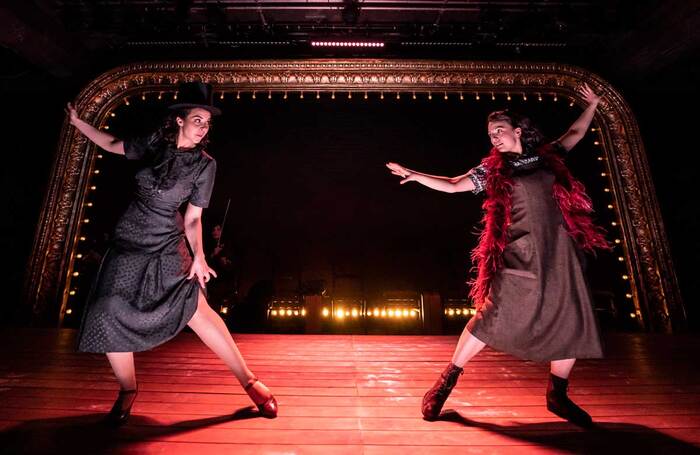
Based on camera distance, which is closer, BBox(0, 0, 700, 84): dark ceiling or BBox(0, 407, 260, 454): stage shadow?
BBox(0, 407, 260, 454): stage shadow

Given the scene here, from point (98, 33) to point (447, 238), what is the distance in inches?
207

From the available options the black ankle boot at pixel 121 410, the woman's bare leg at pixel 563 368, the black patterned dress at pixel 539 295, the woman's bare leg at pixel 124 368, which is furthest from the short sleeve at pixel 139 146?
the woman's bare leg at pixel 563 368

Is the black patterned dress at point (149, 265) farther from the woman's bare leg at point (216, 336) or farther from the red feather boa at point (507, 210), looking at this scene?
the red feather boa at point (507, 210)

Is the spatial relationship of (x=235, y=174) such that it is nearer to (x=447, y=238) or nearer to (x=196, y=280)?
(x=447, y=238)

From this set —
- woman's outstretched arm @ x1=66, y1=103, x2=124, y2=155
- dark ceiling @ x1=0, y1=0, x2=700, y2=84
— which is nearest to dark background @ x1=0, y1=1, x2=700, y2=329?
dark ceiling @ x1=0, y1=0, x2=700, y2=84

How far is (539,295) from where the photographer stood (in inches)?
48.6

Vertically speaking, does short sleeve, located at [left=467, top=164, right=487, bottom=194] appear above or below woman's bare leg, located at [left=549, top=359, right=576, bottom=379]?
above

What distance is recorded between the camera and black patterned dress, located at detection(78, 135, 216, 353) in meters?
1.15

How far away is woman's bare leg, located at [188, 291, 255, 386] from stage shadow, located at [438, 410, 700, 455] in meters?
0.86

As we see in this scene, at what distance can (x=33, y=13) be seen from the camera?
10.8 feet

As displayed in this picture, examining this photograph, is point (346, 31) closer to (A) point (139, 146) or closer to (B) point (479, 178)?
(B) point (479, 178)

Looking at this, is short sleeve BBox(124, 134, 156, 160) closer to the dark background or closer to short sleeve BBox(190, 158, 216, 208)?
short sleeve BBox(190, 158, 216, 208)

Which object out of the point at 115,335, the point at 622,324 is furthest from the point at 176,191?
the point at 622,324

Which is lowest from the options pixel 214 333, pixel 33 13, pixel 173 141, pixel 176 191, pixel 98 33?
pixel 214 333
